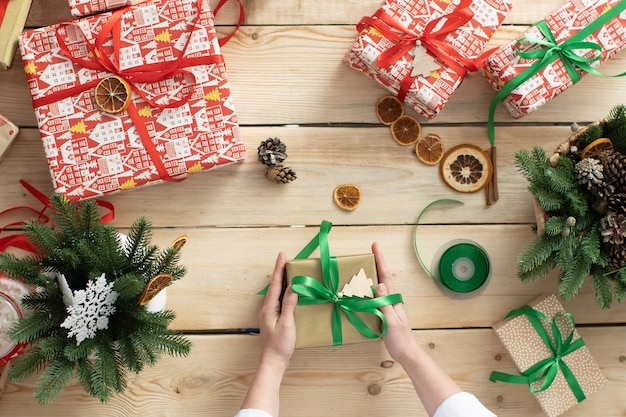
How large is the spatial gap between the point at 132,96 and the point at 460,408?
967 mm

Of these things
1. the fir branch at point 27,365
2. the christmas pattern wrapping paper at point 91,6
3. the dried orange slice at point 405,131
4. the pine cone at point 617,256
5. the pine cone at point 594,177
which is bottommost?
the fir branch at point 27,365

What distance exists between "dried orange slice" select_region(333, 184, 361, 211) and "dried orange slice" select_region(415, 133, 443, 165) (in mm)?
183

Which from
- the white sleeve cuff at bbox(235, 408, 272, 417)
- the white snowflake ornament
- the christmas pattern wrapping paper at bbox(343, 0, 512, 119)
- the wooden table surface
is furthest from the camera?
the wooden table surface

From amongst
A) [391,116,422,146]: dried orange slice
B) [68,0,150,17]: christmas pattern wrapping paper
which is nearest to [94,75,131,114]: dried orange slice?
[68,0,150,17]: christmas pattern wrapping paper

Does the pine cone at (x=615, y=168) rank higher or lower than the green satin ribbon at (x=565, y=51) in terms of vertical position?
lower

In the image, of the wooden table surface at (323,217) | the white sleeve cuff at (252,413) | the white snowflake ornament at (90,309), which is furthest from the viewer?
the wooden table surface at (323,217)

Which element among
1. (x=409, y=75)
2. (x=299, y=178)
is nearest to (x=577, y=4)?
(x=409, y=75)

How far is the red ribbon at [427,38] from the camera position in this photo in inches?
49.4

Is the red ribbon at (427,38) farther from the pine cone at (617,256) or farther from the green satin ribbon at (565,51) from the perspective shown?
the pine cone at (617,256)

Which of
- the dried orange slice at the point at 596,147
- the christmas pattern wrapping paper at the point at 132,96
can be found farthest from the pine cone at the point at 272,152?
the dried orange slice at the point at 596,147

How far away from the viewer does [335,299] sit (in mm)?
1254

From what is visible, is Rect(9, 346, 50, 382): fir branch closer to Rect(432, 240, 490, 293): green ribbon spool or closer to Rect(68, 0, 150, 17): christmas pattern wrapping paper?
Rect(68, 0, 150, 17): christmas pattern wrapping paper

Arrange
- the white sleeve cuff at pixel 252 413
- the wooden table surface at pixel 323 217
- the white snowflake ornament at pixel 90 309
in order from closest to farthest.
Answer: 1. the white snowflake ornament at pixel 90 309
2. the white sleeve cuff at pixel 252 413
3. the wooden table surface at pixel 323 217

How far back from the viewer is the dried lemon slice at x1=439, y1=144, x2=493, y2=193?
1.40 metres
